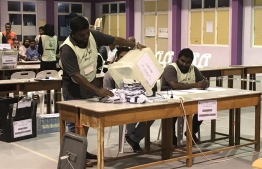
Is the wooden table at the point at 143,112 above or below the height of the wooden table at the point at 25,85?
below

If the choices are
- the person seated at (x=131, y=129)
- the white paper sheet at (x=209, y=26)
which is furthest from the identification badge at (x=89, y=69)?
the white paper sheet at (x=209, y=26)

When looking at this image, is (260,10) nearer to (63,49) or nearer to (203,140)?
(203,140)

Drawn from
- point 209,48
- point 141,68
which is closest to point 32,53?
point 209,48

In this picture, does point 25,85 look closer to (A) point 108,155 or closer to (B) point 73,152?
(A) point 108,155

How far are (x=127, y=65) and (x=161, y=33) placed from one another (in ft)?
43.5

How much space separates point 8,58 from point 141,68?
16.0ft

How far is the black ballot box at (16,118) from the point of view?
583 centimetres

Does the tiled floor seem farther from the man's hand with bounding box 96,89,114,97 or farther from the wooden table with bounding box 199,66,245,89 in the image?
the wooden table with bounding box 199,66,245,89

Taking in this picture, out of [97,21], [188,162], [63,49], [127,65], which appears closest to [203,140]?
[188,162]

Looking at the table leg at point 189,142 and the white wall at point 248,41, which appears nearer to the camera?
the table leg at point 189,142

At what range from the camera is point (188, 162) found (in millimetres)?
4652

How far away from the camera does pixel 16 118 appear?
5.89 m

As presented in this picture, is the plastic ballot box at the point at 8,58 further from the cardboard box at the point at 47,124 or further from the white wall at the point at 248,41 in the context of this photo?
the white wall at the point at 248,41

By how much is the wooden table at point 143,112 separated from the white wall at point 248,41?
363 inches
